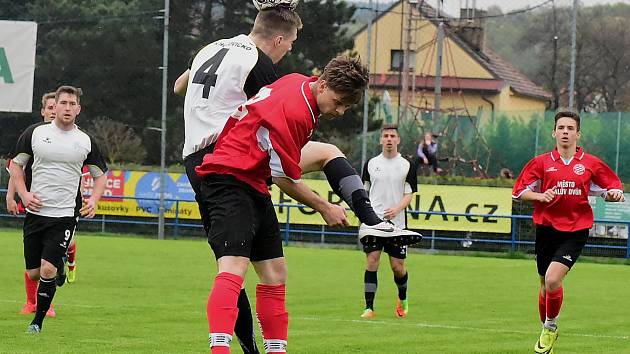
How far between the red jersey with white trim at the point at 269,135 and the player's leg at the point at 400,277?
622 centimetres

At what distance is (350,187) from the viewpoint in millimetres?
6316

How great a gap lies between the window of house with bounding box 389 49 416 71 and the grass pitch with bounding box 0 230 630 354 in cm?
832

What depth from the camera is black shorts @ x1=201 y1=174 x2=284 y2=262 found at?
20.5ft

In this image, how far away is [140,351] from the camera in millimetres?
8727

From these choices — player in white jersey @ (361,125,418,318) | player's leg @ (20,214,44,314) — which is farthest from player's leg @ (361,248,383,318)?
player's leg @ (20,214,44,314)

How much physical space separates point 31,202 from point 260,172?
4.43m

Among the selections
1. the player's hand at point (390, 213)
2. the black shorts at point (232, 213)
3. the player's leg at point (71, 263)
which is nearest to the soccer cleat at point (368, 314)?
the player's hand at point (390, 213)

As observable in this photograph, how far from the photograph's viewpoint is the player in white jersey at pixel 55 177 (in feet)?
33.9

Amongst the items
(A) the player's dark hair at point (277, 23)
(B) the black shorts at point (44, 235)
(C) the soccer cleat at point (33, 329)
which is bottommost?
(C) the soccer cleat at point (33, 329)

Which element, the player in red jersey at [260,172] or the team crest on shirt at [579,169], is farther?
the team crest on shirt at [579,169]

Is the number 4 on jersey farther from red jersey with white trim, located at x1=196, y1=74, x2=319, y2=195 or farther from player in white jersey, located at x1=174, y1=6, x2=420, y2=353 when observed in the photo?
red jersey with white trim, located at x1=196, y1=74, x2=319, y2=195

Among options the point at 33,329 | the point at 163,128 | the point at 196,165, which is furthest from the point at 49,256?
the point at 163,128

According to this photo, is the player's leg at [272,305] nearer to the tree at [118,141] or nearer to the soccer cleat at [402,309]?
the soccer cleat at [402,309]

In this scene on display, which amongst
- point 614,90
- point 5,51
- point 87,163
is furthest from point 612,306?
point 614,90
